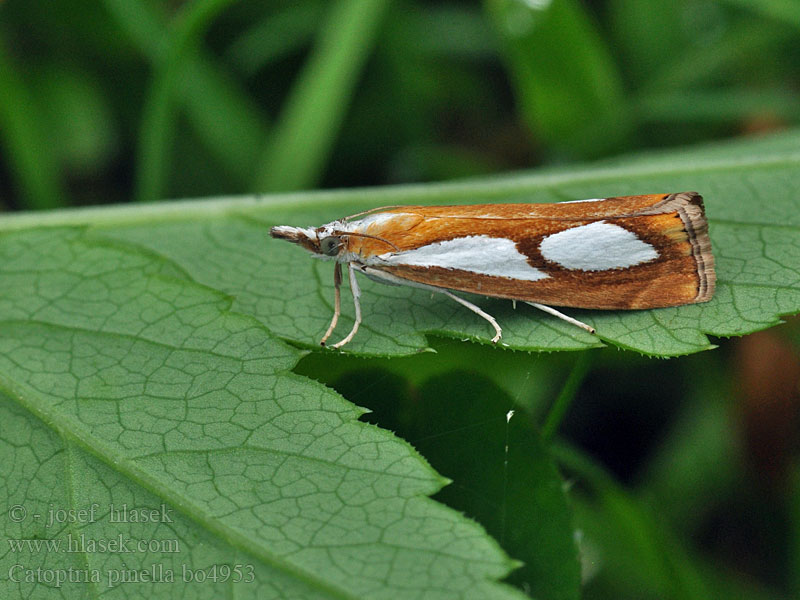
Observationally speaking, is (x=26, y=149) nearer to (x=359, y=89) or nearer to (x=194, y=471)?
(x=359, y=89)

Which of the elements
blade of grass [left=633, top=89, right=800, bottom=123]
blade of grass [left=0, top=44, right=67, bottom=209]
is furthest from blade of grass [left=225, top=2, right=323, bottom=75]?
blade of grass [left=633, top=89, right=800, bottom=123]

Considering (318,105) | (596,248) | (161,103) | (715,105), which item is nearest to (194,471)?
(596,248)

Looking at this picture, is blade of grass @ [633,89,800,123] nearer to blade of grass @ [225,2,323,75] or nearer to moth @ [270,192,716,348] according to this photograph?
→ moth @ [270,192,716,348]

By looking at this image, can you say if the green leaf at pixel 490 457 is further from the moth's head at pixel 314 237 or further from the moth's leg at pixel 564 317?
the moth's head at pixel 314 237

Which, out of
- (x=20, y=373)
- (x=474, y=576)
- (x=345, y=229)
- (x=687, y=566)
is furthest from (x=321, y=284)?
Result: (x=687, y=566)

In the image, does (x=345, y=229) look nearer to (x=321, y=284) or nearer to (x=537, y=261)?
(x=321, y=284)

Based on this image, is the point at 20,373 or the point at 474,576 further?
the point at 20,373

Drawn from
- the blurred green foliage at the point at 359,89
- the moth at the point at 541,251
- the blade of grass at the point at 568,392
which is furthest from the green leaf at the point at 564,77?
the blade of grass at the point at 568,392
